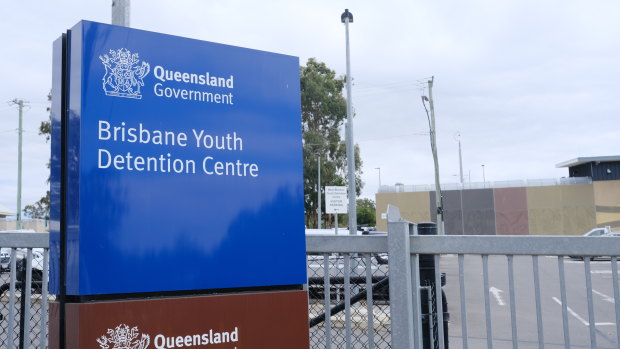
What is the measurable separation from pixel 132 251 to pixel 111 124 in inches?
19.3

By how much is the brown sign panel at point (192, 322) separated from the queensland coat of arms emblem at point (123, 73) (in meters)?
0.80

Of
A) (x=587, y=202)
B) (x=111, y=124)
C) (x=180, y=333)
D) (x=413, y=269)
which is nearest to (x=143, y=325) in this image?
(x=180, y=333)

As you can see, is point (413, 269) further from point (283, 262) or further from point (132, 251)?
point (132, 251)

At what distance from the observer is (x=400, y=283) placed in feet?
9.57

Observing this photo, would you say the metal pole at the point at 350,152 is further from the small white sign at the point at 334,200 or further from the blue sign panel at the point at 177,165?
the blue sign panel at the point at 177,165

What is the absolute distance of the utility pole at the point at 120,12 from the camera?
312 centimetres

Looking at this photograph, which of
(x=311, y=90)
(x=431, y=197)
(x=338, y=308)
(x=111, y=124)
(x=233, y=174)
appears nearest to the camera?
(x=111, y=124)

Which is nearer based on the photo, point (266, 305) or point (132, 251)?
point (132, 251)

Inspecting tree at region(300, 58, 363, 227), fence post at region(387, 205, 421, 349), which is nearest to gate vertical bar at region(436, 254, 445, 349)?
fence post at region(387, 205, 421, 349)

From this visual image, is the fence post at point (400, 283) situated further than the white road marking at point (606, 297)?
No

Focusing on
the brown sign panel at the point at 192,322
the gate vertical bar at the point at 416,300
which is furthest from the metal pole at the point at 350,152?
the brown sign panel at the point at 192,322

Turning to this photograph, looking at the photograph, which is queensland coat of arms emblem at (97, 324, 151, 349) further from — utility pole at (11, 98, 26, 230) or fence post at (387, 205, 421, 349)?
utility pole at (11, 98, 26, 230)

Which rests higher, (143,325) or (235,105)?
(235,105)

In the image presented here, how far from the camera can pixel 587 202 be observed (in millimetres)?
46562
